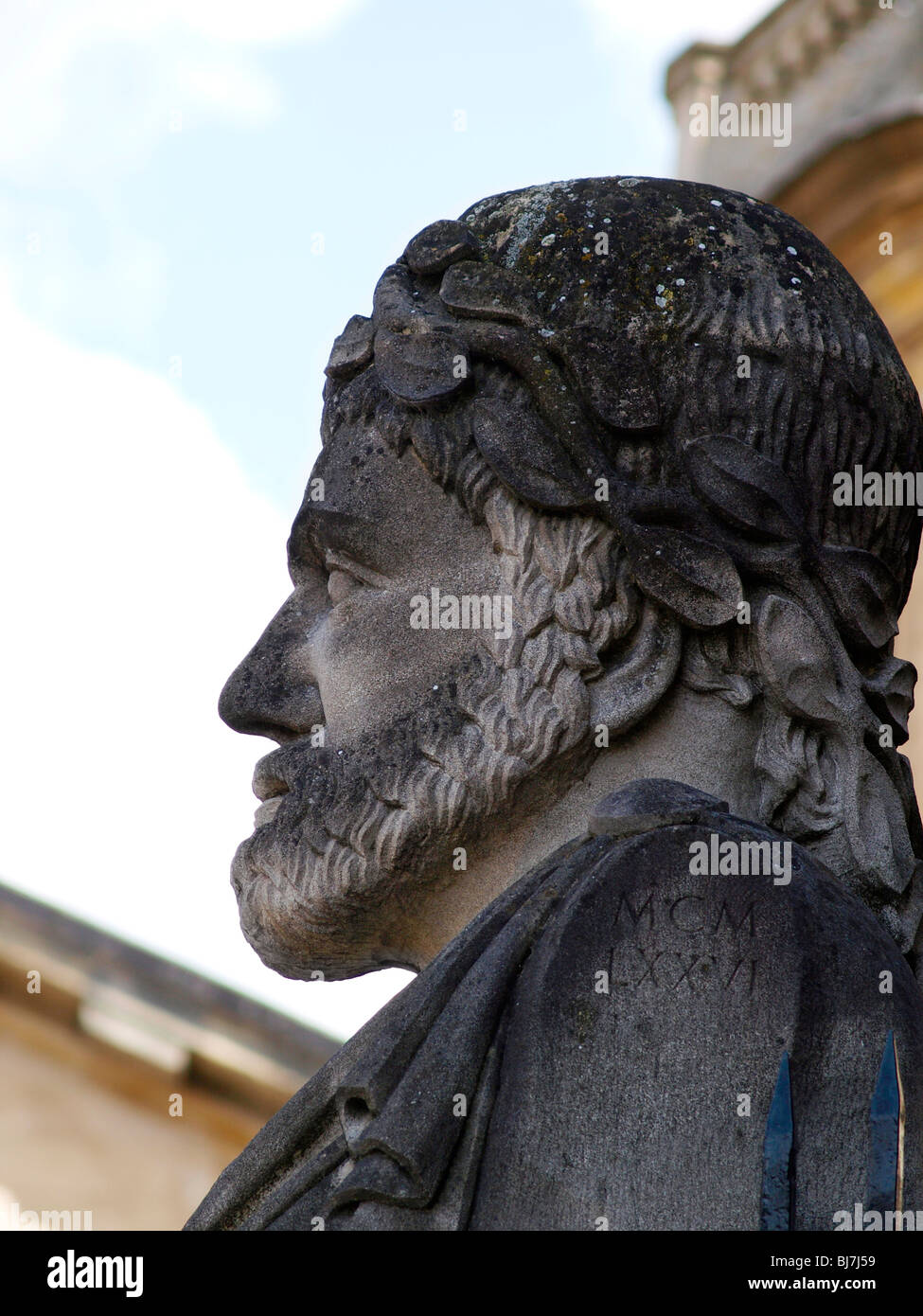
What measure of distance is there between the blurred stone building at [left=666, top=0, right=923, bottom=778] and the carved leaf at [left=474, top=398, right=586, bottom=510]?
962 cm

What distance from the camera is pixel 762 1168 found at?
464 centimetres

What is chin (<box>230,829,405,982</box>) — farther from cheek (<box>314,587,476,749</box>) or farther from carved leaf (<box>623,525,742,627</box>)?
carved leaf (<box>623,525,742,627</box>)

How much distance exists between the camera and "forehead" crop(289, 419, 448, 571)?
579 cm

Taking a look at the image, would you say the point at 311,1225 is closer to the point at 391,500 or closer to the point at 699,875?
the point at 699,875

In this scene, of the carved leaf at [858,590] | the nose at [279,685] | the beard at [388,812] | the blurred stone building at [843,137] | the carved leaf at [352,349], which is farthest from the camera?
the blurred stone building at [843,137]

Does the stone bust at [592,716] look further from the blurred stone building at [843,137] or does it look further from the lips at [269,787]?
the blurred stone building at [843,137]

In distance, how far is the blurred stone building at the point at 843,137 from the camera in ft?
52.1

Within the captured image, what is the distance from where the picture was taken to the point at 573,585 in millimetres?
5617

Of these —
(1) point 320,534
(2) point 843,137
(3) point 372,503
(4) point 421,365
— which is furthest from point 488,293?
(2) point 843,137

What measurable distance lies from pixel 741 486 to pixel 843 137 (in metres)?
10.8

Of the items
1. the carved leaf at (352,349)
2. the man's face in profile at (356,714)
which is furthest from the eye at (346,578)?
the carved leaf at (352,349)

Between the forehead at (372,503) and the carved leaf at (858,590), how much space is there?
83cm

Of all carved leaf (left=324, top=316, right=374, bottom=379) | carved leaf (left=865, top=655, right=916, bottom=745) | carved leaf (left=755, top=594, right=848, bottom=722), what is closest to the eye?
carved leaf (left=324, top=316, right=374, bottom=379)

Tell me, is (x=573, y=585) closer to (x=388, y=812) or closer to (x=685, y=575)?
(x=685, y=575)
